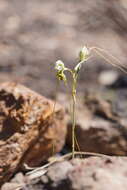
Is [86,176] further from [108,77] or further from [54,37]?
[54,37]

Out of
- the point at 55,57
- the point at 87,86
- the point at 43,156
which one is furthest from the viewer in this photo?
the point at 55,57

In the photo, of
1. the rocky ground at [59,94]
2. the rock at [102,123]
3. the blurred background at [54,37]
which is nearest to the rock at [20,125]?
the rocky ground at [59,94]

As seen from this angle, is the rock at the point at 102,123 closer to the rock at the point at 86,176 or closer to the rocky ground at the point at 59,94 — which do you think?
the rocky ground at the point at 59,94

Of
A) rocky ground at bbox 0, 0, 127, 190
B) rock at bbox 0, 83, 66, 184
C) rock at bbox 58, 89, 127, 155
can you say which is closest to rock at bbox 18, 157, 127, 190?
rocky ground at bbox 0, 0, 127, 190

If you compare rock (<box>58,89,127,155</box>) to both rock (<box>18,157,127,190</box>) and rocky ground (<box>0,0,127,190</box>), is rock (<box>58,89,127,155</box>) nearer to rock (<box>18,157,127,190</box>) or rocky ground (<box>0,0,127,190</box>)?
rocky ground (<box>0,0,127,190</box>)

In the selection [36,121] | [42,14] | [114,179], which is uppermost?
[42,14]

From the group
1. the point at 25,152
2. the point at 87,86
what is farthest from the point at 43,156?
the point at 87,86

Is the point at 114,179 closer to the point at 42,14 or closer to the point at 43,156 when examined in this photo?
the point at 43,156

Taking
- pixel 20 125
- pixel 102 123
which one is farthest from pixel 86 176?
pixel 102 123

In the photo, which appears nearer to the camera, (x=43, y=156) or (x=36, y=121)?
(x=36, y=121)
